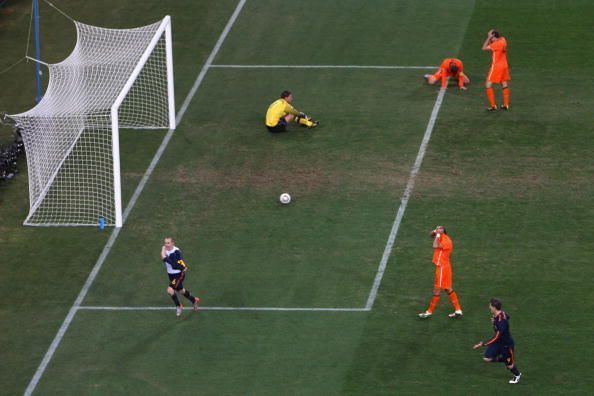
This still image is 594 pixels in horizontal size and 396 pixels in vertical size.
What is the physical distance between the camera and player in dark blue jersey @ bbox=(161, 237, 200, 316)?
29.3 meters

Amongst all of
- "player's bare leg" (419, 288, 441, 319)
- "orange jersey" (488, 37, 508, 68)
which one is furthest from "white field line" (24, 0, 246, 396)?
"orange jersey" (488, 37, 508, 68)

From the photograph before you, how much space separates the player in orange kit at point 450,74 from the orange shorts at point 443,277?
9.87 metres

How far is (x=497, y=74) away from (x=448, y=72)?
1750mm

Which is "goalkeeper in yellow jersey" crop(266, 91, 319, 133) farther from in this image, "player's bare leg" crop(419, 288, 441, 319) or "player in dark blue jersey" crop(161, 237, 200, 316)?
"player's bare leg" crop(419, 288, 441, 319)

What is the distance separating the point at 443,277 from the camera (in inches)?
1142

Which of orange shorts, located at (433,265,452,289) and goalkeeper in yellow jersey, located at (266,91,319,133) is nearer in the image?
orange shorts, located at (433,265,452,289)

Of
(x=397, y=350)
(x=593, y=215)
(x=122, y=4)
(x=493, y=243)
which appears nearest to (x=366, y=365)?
(x=397, y=350)

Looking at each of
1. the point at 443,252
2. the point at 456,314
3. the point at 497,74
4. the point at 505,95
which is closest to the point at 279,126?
the point at 497,74

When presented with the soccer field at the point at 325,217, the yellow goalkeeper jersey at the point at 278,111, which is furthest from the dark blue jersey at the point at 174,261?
the yellow goalkeeper jersey at the point at 278,111

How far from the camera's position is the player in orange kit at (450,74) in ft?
124

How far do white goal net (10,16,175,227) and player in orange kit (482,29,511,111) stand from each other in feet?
24.9

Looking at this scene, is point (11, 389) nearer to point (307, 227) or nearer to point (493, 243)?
point (307, 227)

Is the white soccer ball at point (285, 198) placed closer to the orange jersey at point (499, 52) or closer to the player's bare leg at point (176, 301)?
the player's bare leg at point (176, 301)

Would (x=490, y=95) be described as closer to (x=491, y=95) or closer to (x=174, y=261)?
(x=491, y=95)
